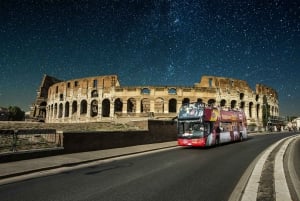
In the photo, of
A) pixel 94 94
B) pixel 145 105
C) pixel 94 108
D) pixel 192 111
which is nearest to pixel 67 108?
pixel 94 108

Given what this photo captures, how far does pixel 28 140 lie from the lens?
10953mm

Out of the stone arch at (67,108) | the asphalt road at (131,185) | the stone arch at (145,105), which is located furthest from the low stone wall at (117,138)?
the stone arch at (67,108)

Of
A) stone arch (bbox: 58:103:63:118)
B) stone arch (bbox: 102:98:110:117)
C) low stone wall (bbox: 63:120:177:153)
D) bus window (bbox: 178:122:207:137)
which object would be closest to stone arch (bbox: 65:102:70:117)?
stone arch (bbox: 58:103:63:118)

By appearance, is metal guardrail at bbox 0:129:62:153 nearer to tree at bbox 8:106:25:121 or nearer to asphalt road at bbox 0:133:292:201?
asphalt road at bbox 0:133:292:201

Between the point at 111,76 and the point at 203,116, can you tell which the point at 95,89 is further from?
the point at 203,116

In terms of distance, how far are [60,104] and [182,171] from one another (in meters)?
46.1

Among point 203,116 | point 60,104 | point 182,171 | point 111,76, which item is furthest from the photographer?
point 60,104

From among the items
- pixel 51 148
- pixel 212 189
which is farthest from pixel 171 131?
pixel 212 189

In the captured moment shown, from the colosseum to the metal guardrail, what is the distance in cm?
2542

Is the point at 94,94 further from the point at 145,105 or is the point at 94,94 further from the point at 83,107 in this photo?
the point at 145,105

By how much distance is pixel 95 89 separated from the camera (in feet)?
138

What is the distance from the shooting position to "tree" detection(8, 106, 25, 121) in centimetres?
7293

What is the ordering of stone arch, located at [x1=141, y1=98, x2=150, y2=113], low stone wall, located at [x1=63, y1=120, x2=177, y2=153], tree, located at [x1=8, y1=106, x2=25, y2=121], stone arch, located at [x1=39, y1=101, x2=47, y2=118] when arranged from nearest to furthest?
low stone wall, located at [x1=63, y1=120, x2=177, y2=153] < stone arch, located at [x1=141, y1=98, x2=150, y2=113] < stone arch, located at [x1=39, y1=101, x2=47, y2=118] < tree, located at [x1=8, y1=106, x2=25, y2=121]

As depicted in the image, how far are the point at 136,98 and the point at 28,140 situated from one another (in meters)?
28.1
